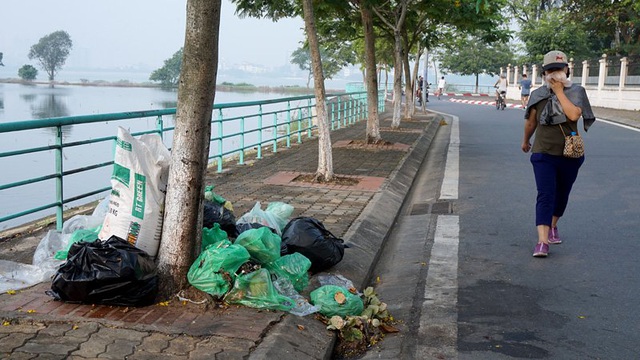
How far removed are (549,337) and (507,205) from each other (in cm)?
473

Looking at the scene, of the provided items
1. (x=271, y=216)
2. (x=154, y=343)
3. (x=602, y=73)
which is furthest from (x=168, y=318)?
(x=602, y=73)

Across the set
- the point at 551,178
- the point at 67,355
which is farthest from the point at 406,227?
the point at 67,355

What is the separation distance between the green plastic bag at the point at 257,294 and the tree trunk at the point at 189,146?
400mm

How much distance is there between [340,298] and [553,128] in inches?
115

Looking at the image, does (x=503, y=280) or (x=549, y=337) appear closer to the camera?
(x=549, y=337)

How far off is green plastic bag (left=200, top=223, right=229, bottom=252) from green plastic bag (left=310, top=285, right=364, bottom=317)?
0.91 meters

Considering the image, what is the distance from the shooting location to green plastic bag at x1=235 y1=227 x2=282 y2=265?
496cm

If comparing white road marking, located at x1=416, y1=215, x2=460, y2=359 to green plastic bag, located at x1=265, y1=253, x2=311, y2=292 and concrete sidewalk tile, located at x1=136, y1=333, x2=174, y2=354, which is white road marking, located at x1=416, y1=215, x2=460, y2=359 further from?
concrete sidewalk tile, located at x1=136, y1=333, x2=174, y2=354

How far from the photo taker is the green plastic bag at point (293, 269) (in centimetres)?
505

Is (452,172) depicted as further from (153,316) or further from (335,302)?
(153,316)

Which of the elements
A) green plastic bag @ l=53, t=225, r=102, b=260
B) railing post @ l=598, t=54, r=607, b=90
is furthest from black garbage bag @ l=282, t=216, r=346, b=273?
railing post @ l=598, t=54, r=607, b=90

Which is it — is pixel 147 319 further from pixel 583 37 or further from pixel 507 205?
pixel 583 37

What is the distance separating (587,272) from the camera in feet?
19.9

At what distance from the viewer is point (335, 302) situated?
4832mm
